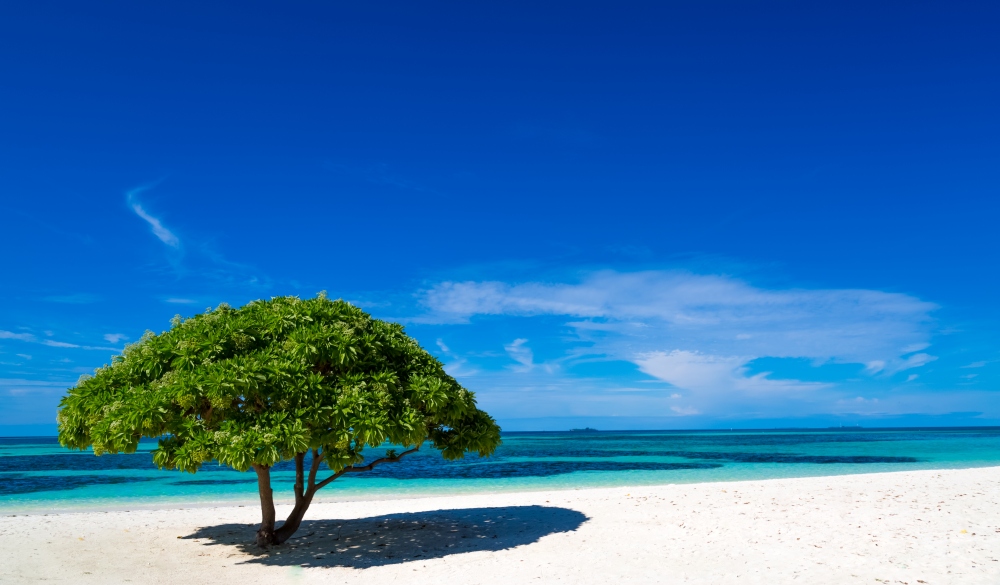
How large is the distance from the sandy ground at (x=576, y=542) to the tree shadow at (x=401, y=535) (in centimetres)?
5

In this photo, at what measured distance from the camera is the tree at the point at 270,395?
11.1 m

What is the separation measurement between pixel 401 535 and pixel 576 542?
429cm

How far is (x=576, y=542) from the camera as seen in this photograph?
13406mm

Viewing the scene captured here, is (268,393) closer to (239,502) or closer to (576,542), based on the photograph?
(576,542)

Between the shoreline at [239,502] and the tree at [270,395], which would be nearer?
the tree at [270,395]

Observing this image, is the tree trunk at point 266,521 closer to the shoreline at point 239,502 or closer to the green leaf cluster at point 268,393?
the green leaf cluster at point 268,393

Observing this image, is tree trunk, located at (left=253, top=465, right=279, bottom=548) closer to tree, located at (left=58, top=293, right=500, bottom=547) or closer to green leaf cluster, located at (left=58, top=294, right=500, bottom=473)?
tree, located at (left=58, top=293, right=500, bottom=547)

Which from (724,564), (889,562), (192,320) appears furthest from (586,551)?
(192,320)

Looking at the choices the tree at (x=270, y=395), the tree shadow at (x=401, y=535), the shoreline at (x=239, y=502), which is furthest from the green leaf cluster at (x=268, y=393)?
the shoreline at (x=239, y=502)

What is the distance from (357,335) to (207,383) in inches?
119

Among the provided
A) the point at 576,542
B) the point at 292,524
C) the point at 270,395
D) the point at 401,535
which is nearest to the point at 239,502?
the point at 292,524

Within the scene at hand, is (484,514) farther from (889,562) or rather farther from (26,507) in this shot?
(26,507)

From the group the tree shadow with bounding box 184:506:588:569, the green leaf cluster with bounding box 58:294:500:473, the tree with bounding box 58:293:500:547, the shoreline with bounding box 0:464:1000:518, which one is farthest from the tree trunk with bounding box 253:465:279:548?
the shoreline with bounding box 0:464:1000:518

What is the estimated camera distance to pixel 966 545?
11.9 meters
